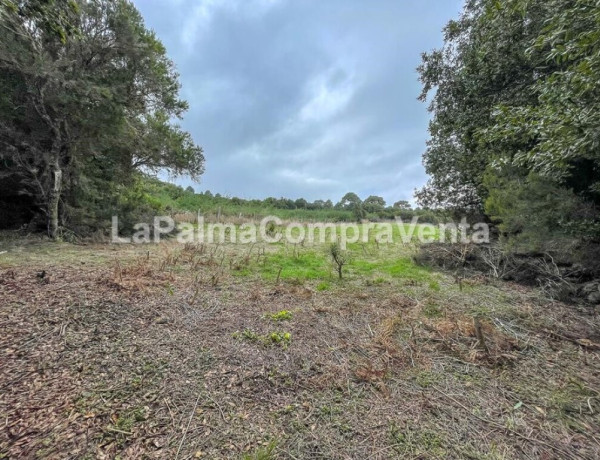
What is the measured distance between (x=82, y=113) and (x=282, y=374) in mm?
8065

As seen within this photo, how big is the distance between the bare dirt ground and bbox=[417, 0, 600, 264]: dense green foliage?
58.9 inches

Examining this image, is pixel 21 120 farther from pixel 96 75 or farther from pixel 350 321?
pixel 350 321

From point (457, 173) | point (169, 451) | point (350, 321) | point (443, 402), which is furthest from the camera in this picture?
point (457, 173)

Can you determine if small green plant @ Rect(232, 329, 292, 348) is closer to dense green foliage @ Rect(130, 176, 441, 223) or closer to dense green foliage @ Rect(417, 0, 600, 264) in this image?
dense green foliage @ Rect(417, 0, 600, 264)

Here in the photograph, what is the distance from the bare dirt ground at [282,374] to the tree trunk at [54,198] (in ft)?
12.1

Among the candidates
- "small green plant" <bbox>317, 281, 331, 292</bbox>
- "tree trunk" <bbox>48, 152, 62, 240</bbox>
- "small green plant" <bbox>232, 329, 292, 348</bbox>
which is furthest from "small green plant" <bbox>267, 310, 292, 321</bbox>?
"tree trunk" <bbox>48, 152, 62, 240</bbox>

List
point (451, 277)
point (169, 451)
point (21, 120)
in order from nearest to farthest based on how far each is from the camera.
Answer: point (169, 451)
point (451, 277)
point (21, 120)

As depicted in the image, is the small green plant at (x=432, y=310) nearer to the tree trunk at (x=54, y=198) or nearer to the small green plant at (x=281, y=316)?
the small green plant at (x=281, y=316)

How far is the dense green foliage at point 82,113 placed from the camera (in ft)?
19.5

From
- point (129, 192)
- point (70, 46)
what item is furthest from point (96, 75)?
point (129, 192)

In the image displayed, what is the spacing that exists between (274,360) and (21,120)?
28.1ft

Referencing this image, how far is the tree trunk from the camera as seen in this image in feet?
21.3

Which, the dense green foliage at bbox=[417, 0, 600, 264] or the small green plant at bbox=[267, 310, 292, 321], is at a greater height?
the dense green foliage at bbox=[417, 0, 600, 264]

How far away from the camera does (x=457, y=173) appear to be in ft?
23.6
